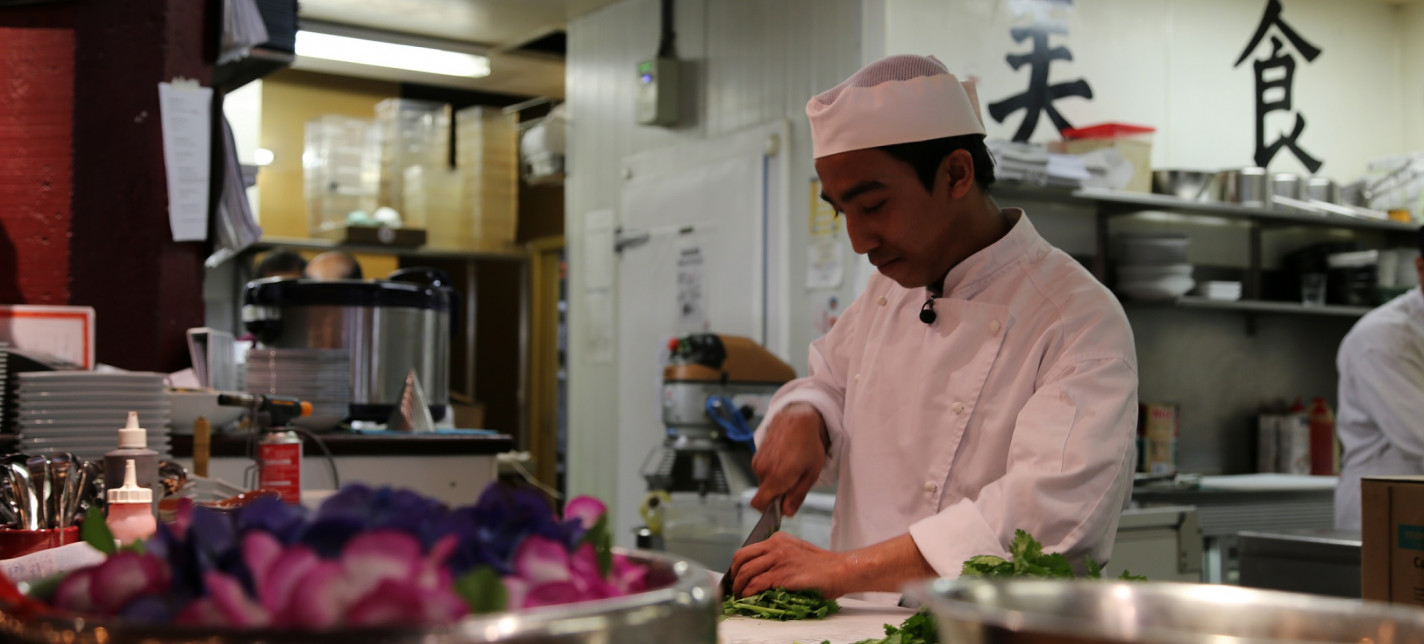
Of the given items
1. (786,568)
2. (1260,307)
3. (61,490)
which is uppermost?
(1260,307)

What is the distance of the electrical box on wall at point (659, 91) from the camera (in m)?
5.75

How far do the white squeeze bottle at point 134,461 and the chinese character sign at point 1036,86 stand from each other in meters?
3.73

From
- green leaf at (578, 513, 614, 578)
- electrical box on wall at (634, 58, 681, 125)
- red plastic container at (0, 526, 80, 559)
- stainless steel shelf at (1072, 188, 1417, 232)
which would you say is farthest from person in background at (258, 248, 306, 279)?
green leaf at (578, 513, 614, 578)

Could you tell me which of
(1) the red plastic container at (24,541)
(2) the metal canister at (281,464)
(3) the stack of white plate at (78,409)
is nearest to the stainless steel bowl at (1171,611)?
(1) the red plastic container at (24,541)

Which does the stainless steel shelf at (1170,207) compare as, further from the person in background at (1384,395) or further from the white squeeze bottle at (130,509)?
the white squeeze bottle at (130,509)

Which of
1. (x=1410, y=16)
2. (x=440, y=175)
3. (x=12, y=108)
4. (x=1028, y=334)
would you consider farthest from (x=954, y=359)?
(x=440, y=175)

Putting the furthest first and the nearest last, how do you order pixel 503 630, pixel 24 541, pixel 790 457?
pixel 790 457, pixel 24 541, pixel 503 630

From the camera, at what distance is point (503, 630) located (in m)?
0.51

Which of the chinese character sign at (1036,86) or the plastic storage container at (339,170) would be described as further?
the plastic storage container at (339,170)

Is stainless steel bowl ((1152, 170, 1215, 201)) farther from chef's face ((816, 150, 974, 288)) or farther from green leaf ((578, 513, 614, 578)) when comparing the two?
green leaf ((578, 513, 614, 578))

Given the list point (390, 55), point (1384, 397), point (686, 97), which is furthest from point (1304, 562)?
point (390, 55)

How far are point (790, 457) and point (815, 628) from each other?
0.56 meters

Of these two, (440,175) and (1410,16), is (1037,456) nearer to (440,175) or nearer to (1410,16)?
(1410,16)

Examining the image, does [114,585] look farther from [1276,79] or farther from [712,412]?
[1276,79]
